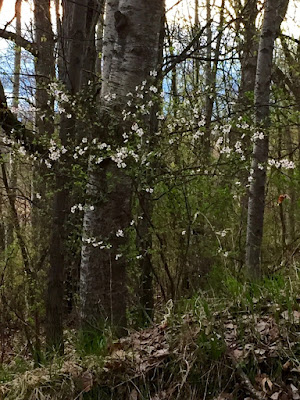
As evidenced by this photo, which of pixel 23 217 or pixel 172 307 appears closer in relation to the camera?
pixel 172 307

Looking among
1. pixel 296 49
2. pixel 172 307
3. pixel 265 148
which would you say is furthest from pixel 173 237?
pixel 296 49

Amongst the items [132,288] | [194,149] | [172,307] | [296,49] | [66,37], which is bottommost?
[132,288]

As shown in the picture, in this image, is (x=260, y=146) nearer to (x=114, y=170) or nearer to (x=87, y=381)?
(x=114, y=170)

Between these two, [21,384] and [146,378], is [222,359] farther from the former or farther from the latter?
[21,384]

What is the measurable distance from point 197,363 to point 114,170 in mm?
1781

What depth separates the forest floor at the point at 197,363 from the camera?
2.23 meters

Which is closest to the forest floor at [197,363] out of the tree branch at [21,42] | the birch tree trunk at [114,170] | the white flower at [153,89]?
the birch tree trunk at [114,170]

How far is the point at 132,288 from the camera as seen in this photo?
211 inches

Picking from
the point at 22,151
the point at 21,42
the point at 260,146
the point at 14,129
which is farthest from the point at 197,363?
the point at 21,42

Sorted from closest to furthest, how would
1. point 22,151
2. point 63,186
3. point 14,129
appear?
point 22,151 < point 63,186 < point 14,129

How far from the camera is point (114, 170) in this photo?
362cm

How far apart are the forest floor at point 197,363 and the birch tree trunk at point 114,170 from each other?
3.01 feet

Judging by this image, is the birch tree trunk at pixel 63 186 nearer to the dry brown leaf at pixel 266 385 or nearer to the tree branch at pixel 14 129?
the tree branch at pixel 14 129

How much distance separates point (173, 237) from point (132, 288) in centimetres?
79
